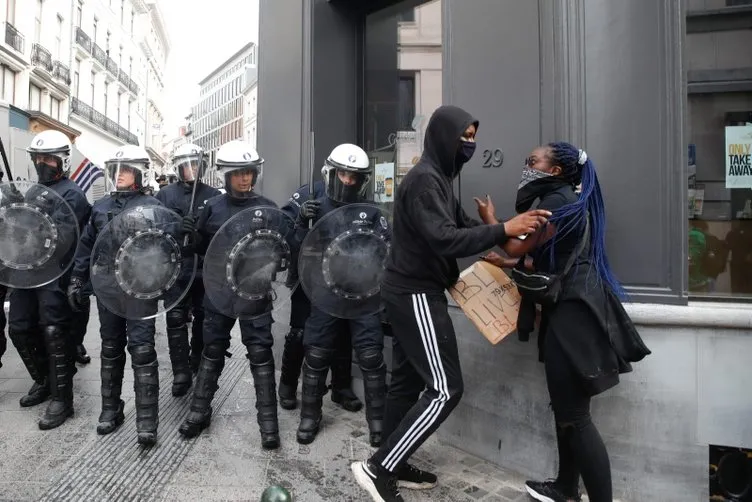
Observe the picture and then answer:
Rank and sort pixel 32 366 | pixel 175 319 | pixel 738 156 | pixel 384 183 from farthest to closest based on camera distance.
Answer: pixel 384 183 → pixel 175 319 → pixel 32 366 → pixel 738 156

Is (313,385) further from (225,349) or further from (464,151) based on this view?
(464,151)

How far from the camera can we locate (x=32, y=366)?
4.51 metres

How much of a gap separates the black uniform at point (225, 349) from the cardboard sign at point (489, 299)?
156cm

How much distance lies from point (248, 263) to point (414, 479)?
1.75 m

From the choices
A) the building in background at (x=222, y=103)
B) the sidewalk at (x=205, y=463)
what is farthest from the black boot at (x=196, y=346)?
the building in background at (x=222, y=103)

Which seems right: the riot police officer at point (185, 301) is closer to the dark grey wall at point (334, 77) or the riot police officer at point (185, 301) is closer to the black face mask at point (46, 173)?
the black face mask at point (46, 173)

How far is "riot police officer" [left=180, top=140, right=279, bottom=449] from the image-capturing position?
12.5 ft

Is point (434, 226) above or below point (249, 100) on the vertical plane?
below

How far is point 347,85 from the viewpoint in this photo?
564 cm

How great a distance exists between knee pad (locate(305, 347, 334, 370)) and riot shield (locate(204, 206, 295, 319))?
0.46 m

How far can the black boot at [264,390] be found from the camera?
12.4 ft

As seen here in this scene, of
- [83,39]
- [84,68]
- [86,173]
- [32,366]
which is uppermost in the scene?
[83,39]

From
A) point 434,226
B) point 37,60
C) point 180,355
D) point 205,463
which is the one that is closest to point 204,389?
point 205,463

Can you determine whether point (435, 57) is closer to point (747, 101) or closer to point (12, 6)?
point (747, 101)
